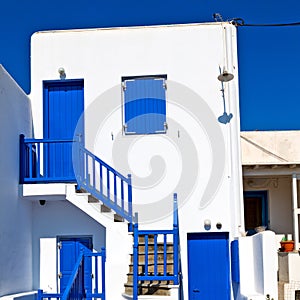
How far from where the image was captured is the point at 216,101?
1213 cm

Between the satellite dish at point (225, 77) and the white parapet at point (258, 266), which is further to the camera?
the satellite dish at point (225, 77)

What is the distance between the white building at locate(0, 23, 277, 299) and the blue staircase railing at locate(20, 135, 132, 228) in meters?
0.03

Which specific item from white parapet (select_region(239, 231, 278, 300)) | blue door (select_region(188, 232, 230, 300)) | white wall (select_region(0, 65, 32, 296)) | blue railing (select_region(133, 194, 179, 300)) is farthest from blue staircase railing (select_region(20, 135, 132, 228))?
white parapet (select_region(239, 231, 278, 300))

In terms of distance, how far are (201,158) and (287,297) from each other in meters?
3.20

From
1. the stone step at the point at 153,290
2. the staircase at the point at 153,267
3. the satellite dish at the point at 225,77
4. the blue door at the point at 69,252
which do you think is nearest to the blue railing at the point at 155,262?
the staircase at the point at 153,267

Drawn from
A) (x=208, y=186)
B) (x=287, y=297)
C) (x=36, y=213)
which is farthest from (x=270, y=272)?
(x=36, y=213)

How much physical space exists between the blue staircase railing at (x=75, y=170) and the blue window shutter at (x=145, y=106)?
1.12m

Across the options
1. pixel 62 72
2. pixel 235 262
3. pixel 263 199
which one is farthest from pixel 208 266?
pixel 62 72

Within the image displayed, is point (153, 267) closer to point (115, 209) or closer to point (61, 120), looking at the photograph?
point (115, 209)

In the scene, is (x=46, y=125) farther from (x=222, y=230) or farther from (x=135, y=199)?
(x=222, y=230)

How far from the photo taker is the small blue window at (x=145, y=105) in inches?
480

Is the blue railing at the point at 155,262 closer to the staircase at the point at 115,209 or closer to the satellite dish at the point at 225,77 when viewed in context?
the staircase at the point at 115,209

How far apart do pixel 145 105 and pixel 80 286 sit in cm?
438

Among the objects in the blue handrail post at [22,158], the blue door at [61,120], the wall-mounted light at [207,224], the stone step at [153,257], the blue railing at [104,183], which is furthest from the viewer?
the blue door at [61,120]
